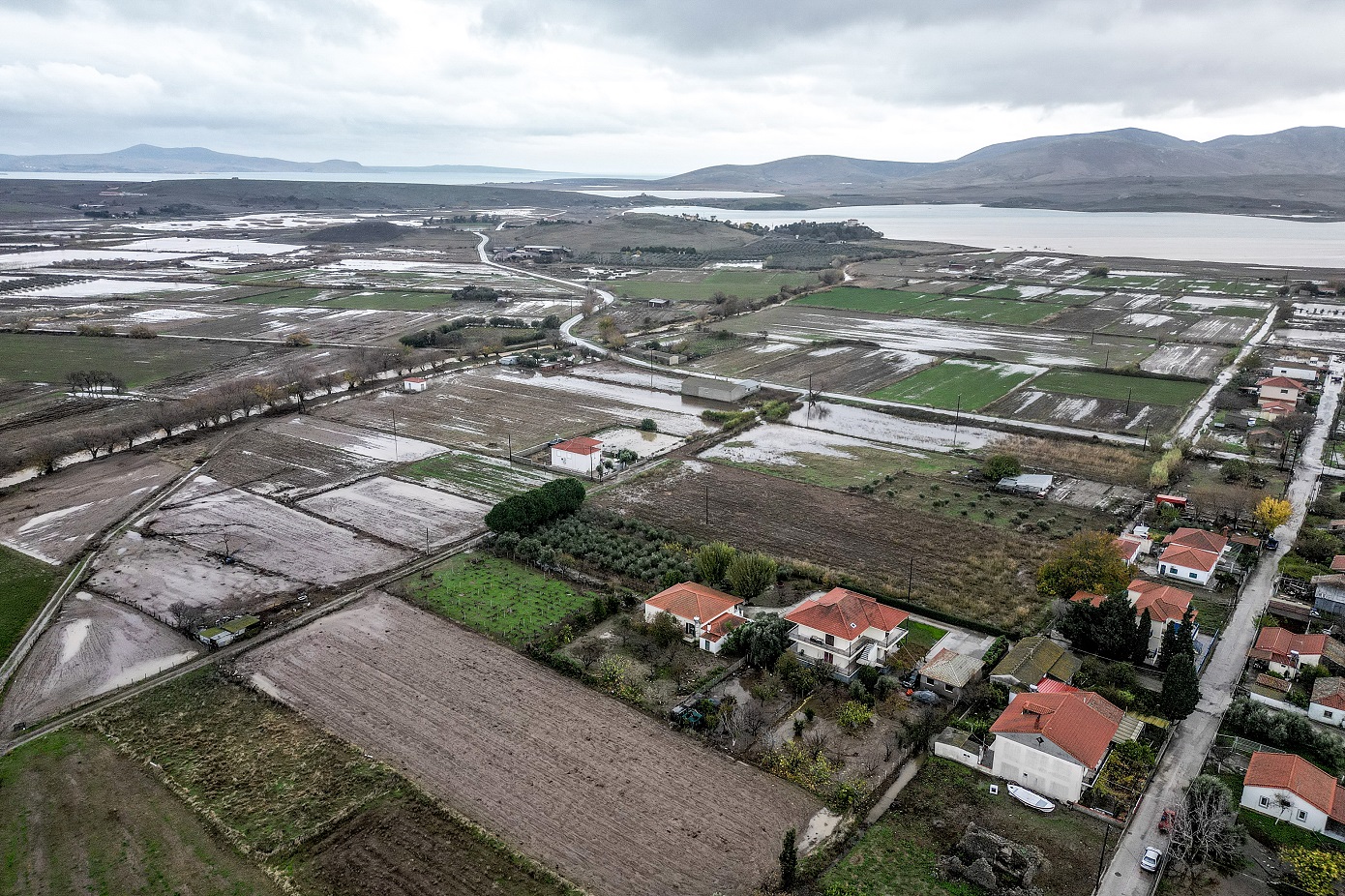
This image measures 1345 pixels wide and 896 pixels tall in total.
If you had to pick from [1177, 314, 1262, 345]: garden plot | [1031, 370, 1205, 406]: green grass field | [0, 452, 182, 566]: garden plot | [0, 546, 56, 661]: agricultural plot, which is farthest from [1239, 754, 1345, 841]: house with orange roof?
[1177, 314, 1262, 345]: garden plot

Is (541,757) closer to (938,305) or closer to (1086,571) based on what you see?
(1086,571)

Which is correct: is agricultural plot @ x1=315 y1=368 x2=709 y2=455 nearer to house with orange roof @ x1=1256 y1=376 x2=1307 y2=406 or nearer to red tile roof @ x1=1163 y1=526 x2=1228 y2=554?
red tile roof @ x1=1163 y1=526 x2=1228 y2=554

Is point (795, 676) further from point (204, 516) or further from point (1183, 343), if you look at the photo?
point (1183, 343)

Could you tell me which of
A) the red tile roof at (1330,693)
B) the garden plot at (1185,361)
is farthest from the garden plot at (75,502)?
the garden plot at (1185,361)

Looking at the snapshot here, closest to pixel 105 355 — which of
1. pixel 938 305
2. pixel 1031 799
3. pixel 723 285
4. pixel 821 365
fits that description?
pixel 821 365

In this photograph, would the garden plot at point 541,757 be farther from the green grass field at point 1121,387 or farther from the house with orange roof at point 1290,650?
the green grass field at point 1121,387

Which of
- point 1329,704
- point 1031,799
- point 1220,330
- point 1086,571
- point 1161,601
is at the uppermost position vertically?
point 1220,330
